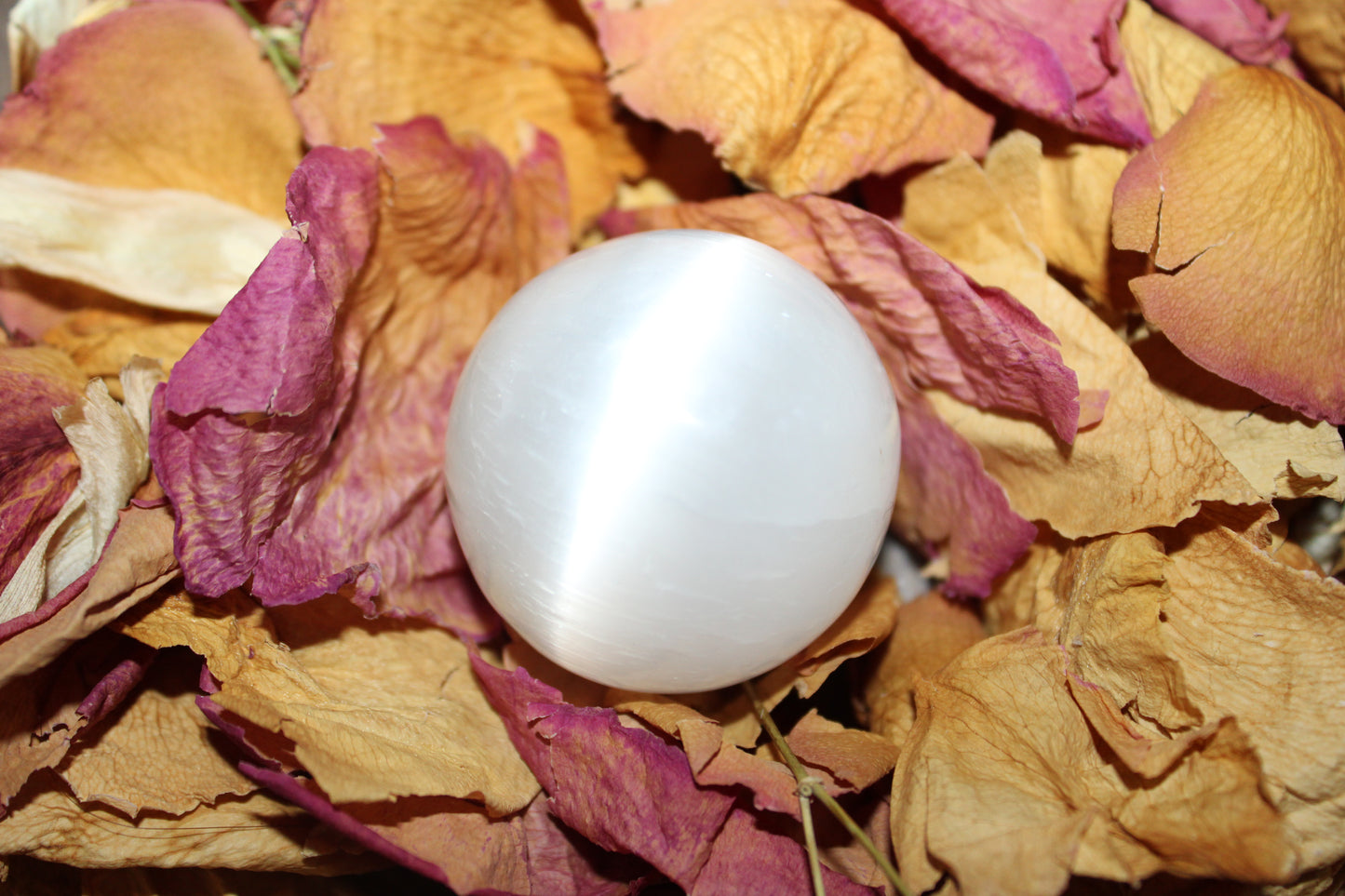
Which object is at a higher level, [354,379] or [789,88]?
[789,88]

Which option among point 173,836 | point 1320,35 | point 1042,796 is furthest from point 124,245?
point 1320,35

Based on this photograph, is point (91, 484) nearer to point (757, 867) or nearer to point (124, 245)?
point (124, 245)

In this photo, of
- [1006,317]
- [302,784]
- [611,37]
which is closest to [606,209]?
[611,37]

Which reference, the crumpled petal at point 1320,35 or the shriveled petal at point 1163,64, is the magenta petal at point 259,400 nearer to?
the shriveled petal at point 1163,64

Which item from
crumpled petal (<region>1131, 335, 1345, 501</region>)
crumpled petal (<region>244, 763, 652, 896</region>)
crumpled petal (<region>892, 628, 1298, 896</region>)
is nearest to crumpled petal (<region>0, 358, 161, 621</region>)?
crumpled petal (<region>244, 763, 652, 896</region>)

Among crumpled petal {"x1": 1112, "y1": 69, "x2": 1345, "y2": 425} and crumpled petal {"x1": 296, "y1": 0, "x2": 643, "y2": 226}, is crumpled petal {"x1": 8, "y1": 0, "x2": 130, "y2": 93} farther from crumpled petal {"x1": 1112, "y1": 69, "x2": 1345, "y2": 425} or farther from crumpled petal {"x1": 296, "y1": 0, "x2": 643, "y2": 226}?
crumpled petal {"x1": 1112, "y1": 69, "x2": 1345, "y2": 425}

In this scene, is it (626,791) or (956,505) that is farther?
(956,505)
